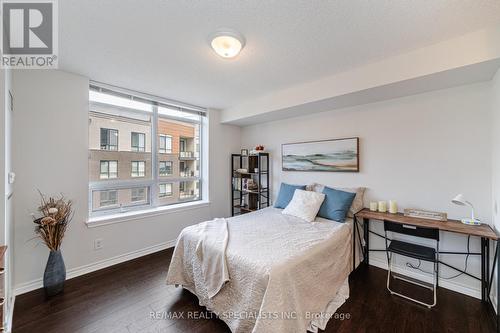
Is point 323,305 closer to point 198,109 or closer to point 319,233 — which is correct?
point 319,233

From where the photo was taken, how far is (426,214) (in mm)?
2275

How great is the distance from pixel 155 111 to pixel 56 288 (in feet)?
8.16

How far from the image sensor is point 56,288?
6.88 feet

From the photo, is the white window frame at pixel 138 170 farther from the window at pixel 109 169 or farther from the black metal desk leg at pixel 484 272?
the black metal desk leg at pixel 484 272

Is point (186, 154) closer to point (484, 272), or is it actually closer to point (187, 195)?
point (187, 195)

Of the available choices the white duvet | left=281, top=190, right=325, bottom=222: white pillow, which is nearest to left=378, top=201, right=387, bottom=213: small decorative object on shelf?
the white duvet

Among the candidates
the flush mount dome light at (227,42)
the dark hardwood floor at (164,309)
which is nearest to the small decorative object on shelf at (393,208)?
the dark hardwood floor at (164,309)

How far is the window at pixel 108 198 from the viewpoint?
283 cm

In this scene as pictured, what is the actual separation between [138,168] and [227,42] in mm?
2347

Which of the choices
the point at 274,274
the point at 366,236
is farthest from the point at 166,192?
the point at 366,236

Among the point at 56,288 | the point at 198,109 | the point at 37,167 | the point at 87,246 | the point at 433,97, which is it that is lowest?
the point at 56,288

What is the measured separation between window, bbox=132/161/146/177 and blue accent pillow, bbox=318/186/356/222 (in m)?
2.69

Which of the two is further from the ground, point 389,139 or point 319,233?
point 389,139

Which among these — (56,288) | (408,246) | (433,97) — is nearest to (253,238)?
(408,246)
